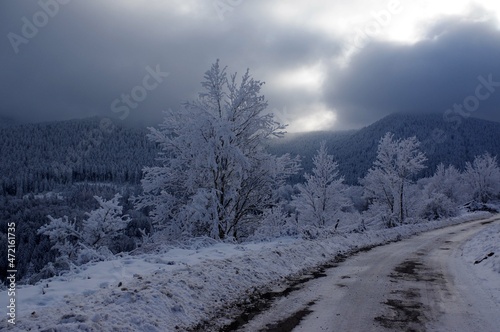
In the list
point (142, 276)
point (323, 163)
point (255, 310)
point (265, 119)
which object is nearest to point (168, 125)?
point (265, 119)

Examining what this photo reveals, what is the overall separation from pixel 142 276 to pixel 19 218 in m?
143

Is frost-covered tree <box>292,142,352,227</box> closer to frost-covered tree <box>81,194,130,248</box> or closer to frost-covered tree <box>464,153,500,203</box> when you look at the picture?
frost-covered tree <box>81,194,130,248</box>

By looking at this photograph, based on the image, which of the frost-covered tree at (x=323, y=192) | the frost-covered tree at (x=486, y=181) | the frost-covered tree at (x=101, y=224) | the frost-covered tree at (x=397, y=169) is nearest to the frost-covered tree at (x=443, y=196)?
the frost-covered tree at (x=486, y=181)

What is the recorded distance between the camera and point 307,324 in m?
6.47

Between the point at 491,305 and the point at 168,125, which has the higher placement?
the point at 168,125

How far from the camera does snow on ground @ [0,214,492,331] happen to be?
229 inches

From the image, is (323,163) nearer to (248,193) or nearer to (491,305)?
(248,193)

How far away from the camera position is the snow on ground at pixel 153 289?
229 inches

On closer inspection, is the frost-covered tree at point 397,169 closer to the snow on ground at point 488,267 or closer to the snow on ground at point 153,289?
the snow on ground at point 488,267

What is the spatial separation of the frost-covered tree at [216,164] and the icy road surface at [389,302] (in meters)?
7.82

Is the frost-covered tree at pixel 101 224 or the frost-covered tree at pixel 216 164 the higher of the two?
the frost-covered tree at pixel 216 164

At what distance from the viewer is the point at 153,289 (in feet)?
24.0

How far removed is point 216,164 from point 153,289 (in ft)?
35.6

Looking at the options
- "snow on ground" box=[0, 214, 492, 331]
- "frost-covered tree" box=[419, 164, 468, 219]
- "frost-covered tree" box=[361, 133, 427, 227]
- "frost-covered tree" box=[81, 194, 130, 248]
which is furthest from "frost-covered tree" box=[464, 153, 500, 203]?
"snow on ground" box=[0, 214, 492, 331]
